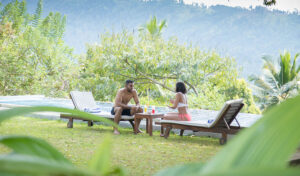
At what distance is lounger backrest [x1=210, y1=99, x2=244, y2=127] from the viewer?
5.64m

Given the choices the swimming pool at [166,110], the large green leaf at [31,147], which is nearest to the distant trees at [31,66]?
the swimming pool at [166,110]

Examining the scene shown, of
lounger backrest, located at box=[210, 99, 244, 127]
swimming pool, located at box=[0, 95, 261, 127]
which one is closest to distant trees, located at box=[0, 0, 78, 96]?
swimming pool, located at box=[0, 95, 261, 127]

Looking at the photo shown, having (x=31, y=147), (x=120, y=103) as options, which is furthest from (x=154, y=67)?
(x=31, y=147)

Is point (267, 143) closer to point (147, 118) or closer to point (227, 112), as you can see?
point (227, 112)

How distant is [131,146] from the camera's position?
5535mm

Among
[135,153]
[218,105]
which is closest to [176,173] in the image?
[135,153]

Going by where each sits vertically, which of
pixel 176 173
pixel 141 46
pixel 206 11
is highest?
pixel 206 11

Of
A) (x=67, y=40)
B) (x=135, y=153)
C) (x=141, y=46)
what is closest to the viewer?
→ (x=135, y=153)

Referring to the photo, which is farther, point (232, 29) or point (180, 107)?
point (232, 29)

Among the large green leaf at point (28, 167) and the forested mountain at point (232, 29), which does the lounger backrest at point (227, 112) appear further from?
the forested mountain at point (232, 29)

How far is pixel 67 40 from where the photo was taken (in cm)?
7262

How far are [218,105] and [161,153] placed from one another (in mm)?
11032

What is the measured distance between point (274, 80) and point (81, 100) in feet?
53.8

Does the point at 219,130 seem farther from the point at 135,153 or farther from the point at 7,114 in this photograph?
the point at 7,114
